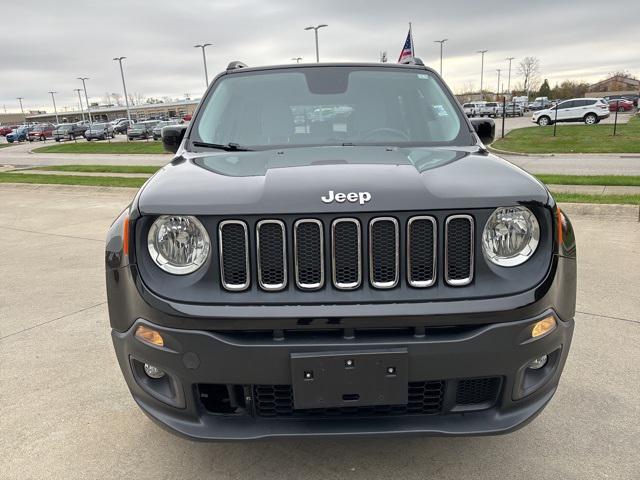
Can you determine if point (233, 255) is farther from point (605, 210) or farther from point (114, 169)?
point (114, 169)

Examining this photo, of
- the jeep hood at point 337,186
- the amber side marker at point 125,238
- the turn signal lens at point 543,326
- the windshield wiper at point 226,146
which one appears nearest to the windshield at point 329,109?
the windshield wiper at point 226,146

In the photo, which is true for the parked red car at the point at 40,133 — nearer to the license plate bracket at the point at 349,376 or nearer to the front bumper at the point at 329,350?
the front bumper at the point at 329,350

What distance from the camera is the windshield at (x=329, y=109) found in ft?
10.5

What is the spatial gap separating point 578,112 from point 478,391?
3761 cm

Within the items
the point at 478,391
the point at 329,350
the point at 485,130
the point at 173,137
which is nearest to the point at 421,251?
the point at 329,350

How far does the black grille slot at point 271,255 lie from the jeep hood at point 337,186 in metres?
0.08

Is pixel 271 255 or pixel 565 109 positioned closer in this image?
pixel 271 255

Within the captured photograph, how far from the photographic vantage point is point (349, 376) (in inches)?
75.7

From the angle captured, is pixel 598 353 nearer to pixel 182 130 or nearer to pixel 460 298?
pixel 460 298

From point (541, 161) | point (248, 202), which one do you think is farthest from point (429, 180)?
point (541, 161)

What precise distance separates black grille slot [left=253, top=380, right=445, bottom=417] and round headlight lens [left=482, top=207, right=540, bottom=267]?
55cm

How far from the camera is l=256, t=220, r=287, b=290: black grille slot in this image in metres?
1.99

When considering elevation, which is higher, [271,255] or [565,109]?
[271,255]

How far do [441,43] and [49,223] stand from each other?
59.6m
